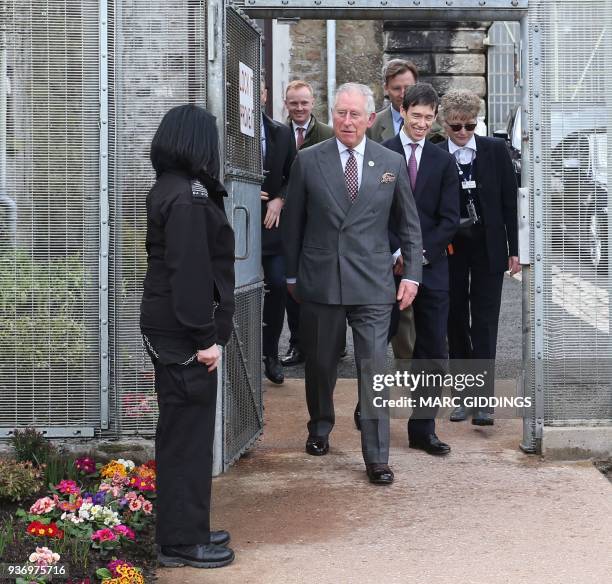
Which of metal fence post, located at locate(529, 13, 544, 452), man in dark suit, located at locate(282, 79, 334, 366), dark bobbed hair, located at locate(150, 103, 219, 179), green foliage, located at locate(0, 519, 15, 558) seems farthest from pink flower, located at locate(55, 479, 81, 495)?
man in dark suit, located at locate(282, 79, 334, 366)

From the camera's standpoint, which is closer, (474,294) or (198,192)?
(198,192)

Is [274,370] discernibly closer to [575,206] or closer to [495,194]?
[495,194]

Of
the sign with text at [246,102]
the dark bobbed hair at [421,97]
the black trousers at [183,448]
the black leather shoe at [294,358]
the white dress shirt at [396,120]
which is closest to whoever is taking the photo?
the black trousers at [183,448]

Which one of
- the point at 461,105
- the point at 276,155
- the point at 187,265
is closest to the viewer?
the point at 187,265

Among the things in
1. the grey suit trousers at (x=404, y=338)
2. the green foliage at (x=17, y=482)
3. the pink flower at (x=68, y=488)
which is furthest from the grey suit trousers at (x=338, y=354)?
the green foliage at (x=17, y=482)

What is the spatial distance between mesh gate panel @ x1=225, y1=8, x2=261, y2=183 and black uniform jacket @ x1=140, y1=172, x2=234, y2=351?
56.9 inches

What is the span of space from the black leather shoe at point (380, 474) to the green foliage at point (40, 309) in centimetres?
161

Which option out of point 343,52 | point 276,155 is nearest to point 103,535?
point 276,155

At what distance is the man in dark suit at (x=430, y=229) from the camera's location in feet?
24.4

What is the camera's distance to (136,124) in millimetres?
6766

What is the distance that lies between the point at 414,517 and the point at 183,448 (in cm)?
A: 134

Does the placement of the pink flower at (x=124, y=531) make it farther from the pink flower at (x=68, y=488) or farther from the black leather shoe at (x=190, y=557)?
the pink flower at (x=68, y=488)

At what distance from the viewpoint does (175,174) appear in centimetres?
523

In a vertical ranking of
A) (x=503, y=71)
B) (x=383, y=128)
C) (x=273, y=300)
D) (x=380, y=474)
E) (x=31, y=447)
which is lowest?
(x=380, y=474)
